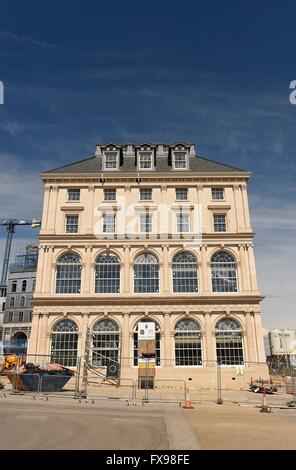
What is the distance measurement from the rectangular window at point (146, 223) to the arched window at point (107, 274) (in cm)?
396

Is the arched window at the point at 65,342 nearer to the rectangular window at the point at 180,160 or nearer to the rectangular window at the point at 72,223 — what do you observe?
the rectangular window at the point at 72,223

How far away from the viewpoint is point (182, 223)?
3625 cm

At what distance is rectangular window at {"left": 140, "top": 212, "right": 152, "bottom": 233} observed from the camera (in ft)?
118

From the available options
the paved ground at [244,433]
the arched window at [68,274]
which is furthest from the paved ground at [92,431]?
the arched window at [68,274]

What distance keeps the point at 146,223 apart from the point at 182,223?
3.56 m

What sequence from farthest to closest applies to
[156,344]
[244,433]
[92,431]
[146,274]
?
[146,274] < [156,344] < [244,433] < [92,431]

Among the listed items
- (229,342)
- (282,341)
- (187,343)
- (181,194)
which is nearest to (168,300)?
(187,343)

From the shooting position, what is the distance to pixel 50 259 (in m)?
34.5

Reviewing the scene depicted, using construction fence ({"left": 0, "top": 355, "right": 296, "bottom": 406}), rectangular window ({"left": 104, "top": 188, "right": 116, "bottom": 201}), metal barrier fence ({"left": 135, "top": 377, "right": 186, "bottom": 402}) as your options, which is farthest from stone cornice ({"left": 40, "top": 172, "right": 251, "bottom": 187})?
metal barrier fence ({"left": 135, "top": 377, "right": 186, "bottom": 402})

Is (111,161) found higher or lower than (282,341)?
higher

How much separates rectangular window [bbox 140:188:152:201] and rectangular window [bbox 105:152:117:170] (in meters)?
4.22

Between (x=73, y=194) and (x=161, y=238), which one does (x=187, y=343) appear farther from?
(x=73, y=194)

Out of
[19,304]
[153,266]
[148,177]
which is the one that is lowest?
[153,266]
